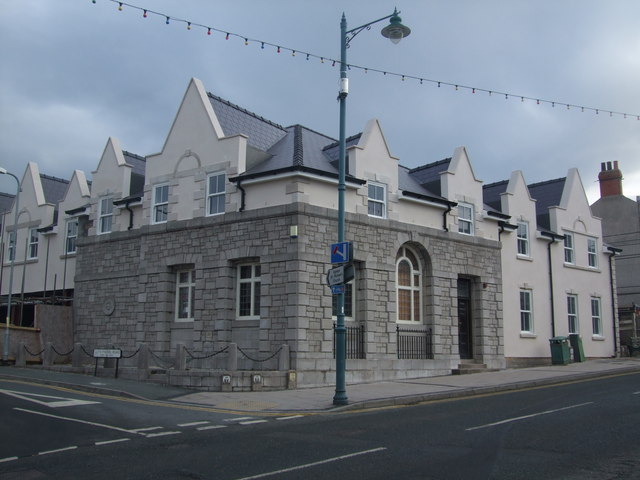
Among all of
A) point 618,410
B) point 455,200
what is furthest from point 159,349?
point 618,410

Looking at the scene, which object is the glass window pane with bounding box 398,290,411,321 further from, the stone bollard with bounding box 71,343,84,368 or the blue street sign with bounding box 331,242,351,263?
the stone bollard with bounding box 71,343,84,368

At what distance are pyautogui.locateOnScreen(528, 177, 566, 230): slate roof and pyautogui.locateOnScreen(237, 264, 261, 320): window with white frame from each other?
→ 52.9 ft

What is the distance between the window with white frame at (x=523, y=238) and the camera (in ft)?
92.9

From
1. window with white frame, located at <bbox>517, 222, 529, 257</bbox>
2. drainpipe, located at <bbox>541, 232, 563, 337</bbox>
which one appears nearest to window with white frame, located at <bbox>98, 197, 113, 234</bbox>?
window with white frame, located at <bbox>517, 222, 529, 257</bbox>

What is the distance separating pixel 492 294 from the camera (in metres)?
25.4

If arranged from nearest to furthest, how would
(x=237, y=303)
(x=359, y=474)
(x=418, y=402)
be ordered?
(x=359, y=474)
(x=418, y=402)
(x=237, y=303)

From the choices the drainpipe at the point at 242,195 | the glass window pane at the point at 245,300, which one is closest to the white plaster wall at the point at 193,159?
the drainpipe at the point at 242,195

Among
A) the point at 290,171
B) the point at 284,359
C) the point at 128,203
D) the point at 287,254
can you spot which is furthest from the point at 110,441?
the point at 128,203

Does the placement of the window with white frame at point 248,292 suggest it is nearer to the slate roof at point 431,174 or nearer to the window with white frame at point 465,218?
the slate roof at point 431,174

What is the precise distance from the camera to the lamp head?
1466 cm

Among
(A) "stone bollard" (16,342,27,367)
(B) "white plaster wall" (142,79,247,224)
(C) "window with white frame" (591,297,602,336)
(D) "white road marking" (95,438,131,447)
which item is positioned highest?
(B) "white plaster wall" (142,79,247,224)

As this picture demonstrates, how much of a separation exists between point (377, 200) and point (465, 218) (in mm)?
5037

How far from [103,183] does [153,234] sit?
493cm

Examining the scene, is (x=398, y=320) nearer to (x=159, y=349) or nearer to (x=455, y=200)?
(x=455, y=200)
